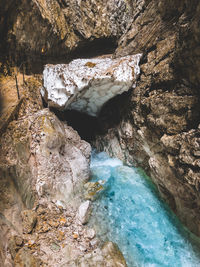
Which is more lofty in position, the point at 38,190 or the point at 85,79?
the point at 85,79

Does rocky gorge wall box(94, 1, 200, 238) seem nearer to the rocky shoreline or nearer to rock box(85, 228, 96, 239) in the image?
the rocky shoreline

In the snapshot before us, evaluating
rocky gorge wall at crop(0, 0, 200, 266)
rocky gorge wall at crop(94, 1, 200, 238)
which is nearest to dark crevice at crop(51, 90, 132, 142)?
rocky gorge wall at crop(0, 0, 200, 266)

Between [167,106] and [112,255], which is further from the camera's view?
[167,106]

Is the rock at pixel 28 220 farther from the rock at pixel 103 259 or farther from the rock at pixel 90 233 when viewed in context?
the rock at pixel 90 233

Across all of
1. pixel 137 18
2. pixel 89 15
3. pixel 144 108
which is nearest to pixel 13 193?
pixel 144 108

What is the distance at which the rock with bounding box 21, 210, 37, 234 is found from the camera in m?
3.75

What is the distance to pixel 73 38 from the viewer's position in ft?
28.2

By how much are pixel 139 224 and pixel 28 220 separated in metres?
3.29

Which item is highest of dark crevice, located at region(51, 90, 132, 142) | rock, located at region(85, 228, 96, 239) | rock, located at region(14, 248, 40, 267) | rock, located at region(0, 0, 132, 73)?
rock, located at region(0, 0, 132, 73)

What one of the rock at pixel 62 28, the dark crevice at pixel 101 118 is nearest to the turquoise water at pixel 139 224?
the dark crevice at pixel 101 118

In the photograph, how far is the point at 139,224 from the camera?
4.68m

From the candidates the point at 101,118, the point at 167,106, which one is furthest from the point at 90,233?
the point at 101,118

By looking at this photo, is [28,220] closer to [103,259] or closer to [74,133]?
[103,259]

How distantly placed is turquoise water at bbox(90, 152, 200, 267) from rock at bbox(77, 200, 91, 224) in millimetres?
221
